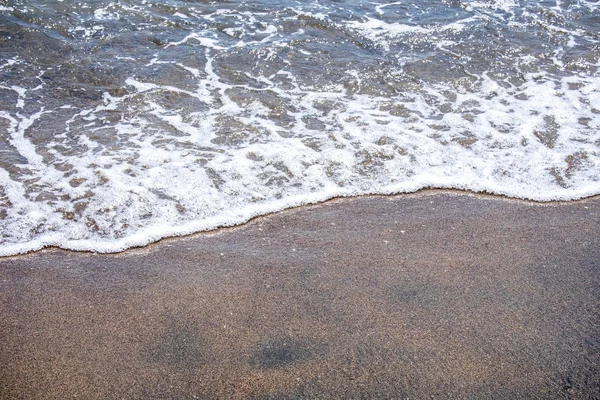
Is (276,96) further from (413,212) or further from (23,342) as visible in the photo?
(23,342)

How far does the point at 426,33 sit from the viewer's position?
8219mm

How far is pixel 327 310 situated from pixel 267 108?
3.11 m

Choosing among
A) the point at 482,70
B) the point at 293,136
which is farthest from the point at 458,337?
the point at 482,70

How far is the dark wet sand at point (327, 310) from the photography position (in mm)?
3051

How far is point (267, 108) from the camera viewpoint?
6.19 meters

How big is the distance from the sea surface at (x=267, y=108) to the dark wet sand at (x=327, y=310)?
35 cm

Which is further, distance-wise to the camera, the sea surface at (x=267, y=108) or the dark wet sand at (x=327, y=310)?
the sea surface at (x=267, y=108)

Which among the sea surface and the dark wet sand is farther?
the sea surface

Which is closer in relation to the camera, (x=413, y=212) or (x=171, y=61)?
(x=413, y=212)

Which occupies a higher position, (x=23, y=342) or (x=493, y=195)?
(x=23, y=342)

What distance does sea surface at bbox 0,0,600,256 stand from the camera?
472cm

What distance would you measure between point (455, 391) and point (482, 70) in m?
5.11

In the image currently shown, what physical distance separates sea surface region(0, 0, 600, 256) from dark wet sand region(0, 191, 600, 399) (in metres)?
0.35

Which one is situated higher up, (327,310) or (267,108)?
(327,310)
